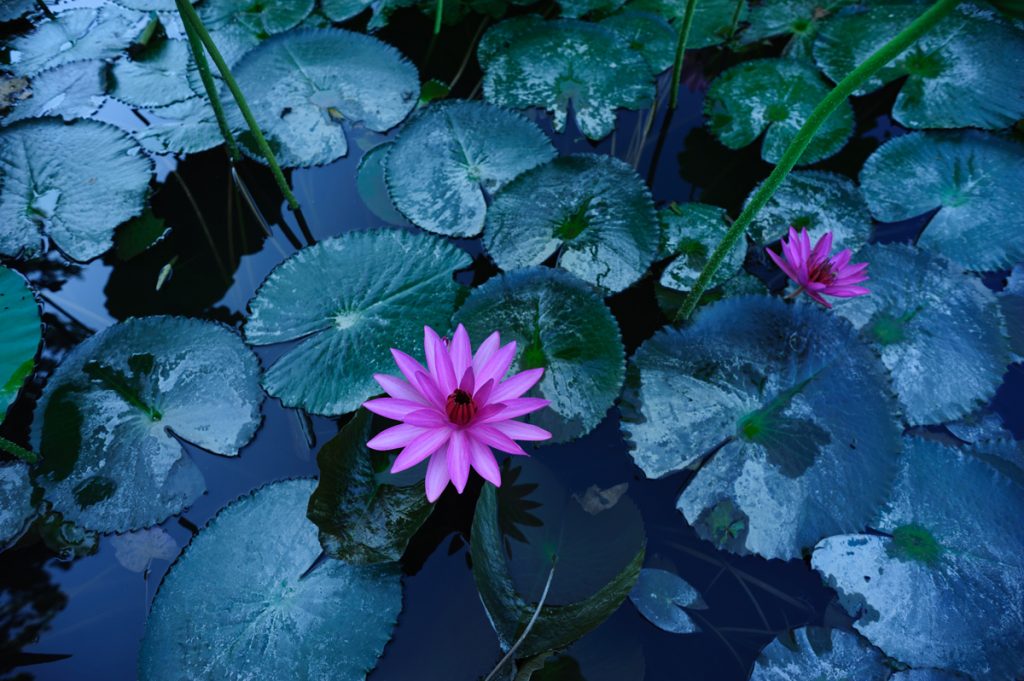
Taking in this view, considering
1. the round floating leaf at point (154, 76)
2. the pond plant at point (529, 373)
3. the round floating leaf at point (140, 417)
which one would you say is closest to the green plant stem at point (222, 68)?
the pond plant at point (529, 373)

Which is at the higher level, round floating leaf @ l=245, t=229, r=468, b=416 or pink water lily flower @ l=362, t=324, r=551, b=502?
pink water lily flower @ l=362, t=324, r=551, b=502

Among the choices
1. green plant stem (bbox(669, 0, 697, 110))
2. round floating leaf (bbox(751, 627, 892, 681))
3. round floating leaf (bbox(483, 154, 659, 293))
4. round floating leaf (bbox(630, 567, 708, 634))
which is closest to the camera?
round floating leaf (bbox(751, 627, 892, 681))

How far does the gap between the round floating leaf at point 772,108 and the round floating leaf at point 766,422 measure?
0.99m

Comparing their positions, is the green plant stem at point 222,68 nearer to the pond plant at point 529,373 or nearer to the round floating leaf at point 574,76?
the pond plant at point 529,373

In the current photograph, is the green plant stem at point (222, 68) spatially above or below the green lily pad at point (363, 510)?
above

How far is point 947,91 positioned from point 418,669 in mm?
3110

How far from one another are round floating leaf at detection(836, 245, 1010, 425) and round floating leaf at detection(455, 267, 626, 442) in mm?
890

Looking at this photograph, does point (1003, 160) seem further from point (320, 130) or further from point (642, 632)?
point (320, 130)

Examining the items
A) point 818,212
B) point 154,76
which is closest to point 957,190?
point 818,212

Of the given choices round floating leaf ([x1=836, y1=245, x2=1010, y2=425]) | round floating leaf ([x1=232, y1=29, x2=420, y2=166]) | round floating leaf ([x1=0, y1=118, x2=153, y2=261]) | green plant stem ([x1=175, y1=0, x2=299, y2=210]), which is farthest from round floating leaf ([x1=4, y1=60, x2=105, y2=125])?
round floating leaf ([x1=836, y1=245, x2=1010, y2=425])

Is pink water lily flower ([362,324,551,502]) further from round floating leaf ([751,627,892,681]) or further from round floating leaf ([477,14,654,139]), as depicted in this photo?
round floating leaf ([477,14,654,139])

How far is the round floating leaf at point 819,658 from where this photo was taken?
4.86 feet

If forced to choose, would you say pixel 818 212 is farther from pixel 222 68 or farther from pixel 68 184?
pixel 68 184

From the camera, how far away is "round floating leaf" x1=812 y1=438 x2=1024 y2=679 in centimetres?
150
